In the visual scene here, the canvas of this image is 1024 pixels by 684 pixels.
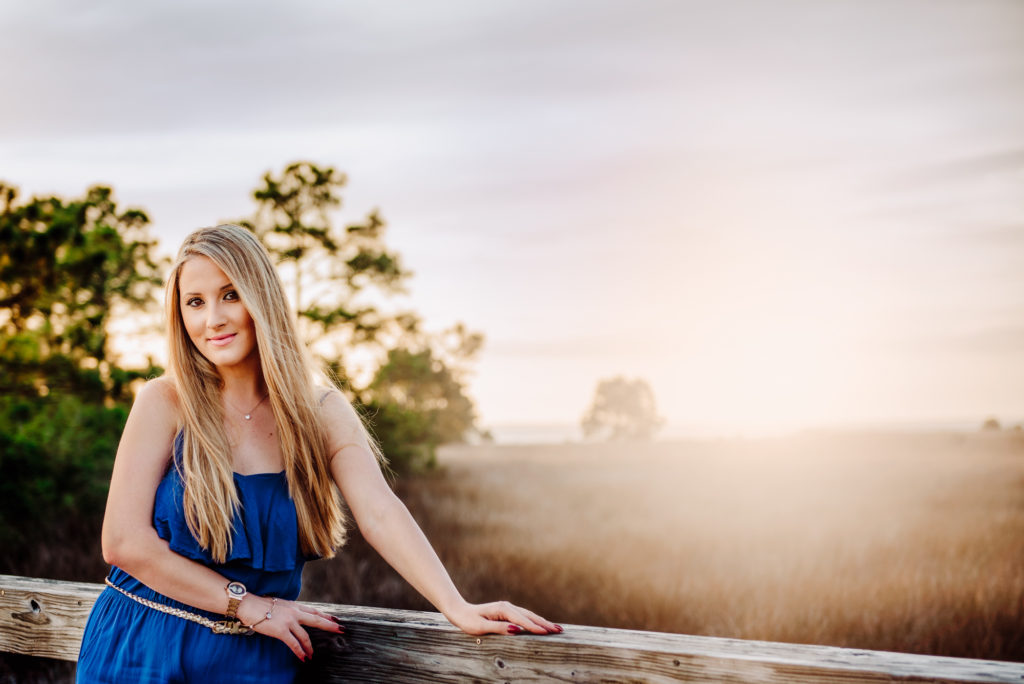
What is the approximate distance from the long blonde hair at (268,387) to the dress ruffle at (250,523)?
39mm

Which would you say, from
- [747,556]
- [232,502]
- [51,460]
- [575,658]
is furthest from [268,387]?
[51,460]

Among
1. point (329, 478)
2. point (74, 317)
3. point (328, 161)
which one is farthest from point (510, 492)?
point (329, 478)

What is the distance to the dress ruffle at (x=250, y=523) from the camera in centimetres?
184

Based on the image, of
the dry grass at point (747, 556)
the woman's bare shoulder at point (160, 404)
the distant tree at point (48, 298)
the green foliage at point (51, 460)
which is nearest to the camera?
the woman's bare shoulder at point (160, 404)

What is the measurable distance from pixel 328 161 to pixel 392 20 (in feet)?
13.0

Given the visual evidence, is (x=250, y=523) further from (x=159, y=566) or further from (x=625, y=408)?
(x=625, y=408)

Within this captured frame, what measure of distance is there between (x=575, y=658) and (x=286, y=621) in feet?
2.42

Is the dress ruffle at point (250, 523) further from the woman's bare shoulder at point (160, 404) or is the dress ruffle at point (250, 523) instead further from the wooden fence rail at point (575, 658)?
the wooden fence rail at point (575, 658)

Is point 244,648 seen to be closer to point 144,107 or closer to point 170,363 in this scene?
point 170,363

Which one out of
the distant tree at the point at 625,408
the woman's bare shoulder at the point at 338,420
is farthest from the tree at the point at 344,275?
the distant tree at the point at 625,408

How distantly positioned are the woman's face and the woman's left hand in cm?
96

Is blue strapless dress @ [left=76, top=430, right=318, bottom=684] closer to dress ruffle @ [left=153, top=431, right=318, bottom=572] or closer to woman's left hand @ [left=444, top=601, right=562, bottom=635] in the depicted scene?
dress ruffle @ [left=153, top=431, right=318, bottom=572]

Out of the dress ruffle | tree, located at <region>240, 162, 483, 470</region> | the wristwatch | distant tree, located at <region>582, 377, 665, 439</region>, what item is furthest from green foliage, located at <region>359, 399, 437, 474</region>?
distant tree, located at <region>582, 377, 665, 439</region>

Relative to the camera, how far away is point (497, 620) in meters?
1.72
